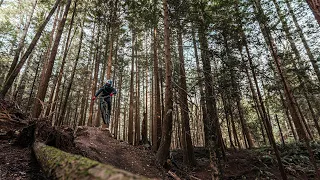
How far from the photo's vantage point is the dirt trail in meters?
5.36

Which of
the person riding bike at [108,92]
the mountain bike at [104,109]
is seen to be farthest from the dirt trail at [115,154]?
the person riding bike at [108,92]

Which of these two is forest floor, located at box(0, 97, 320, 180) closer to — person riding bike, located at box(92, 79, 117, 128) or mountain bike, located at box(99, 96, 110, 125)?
mountain bike, located at box(99, 96, 110, 125)

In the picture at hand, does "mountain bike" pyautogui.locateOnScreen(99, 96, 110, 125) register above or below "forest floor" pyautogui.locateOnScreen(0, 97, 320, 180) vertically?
above

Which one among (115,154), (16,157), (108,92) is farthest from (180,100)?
(16,157)

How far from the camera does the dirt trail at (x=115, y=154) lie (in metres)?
5.36

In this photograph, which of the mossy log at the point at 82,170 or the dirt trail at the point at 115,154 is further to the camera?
the dirt trail at the point at 115,154

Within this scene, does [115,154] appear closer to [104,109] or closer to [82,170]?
[104,109]

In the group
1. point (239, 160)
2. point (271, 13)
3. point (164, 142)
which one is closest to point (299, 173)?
point (239, 160)

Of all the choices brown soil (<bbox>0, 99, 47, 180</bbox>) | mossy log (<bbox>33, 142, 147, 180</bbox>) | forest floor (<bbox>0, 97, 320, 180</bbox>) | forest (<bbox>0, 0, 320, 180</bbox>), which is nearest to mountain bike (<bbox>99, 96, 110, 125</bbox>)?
forest (<bbox>0, 0, 320, 180</bbox>)

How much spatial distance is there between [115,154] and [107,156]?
570mm

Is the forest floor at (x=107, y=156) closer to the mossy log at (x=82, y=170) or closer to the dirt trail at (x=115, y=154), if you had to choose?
the dirt trail at (x=115, y=154)

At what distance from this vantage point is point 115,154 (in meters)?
6.05

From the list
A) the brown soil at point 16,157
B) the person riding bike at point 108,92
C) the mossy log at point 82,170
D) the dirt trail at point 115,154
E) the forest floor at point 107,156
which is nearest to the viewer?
the mossy log at point 82,170

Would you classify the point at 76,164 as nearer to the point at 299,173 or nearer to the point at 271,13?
the point at 271,13
